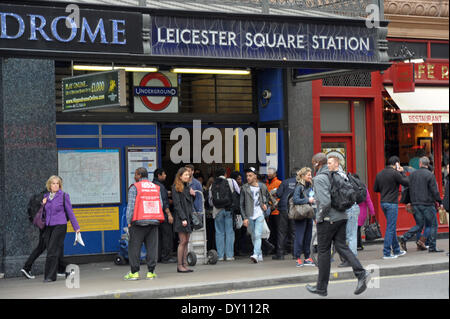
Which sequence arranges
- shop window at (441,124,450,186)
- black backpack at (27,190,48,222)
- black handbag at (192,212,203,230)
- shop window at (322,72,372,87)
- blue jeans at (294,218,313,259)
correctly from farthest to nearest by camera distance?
shop window at (441,124,450,186)
shop window at (322,72,372,87)
blue jeans at (294,218,313,259)
black handbag at (192,212,203,230)
black backpack at (27,190,48,222)

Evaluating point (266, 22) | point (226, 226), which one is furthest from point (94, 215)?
point (266, 22)

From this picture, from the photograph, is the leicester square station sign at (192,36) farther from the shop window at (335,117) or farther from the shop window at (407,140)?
the shop window at (407,140)

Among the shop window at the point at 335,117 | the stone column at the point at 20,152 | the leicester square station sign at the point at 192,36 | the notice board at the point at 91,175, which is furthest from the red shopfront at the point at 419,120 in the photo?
the stone column at the point at 20,152

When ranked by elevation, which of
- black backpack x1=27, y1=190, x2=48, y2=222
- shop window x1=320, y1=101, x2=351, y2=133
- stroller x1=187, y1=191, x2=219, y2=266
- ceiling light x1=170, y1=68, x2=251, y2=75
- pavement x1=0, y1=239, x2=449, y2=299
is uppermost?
ceiling light x1=170, y1=68, x2=251, y2=75

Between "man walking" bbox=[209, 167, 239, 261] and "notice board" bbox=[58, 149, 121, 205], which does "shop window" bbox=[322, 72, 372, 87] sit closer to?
"man walking" bbox=[209, 167, 239, 261]

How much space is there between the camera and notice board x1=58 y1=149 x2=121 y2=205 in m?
15.0

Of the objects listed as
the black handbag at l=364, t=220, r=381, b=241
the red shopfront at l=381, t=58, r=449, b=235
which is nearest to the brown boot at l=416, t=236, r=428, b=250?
the black handbag at l=364, t=220, r=381, b=241

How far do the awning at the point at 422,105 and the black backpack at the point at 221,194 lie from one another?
16.3ft

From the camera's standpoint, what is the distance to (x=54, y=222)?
496 inches

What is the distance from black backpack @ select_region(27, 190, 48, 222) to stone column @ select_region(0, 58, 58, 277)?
57cm

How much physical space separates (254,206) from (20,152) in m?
4.42

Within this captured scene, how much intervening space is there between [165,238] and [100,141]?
2331mm

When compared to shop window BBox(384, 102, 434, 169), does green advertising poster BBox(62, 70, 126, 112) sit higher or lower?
higher
